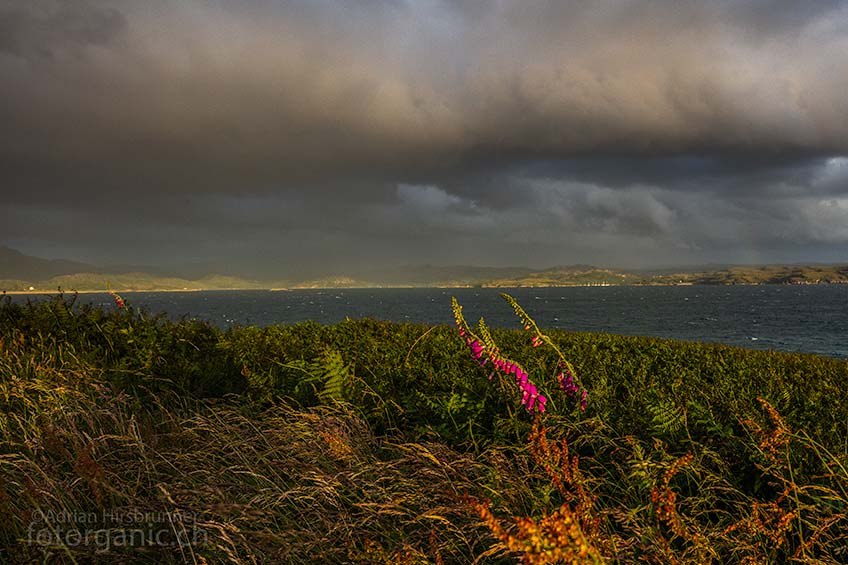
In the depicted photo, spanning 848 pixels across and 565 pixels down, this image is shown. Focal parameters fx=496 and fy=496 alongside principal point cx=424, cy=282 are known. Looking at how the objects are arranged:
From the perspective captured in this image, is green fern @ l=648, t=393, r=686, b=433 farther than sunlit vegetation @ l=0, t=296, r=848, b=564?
Yes

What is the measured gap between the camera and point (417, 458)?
12.9ft

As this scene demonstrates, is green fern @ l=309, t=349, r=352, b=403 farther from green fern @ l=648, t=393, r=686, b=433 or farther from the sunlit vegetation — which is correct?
green fern @ l=648, t=393, r=686, b=433

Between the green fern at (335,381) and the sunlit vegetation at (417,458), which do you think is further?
the green fern at (335,381)

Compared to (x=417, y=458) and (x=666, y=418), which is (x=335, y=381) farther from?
(x=666, y=418)

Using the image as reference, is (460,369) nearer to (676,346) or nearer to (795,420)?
(795,420)

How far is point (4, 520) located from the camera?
349cm

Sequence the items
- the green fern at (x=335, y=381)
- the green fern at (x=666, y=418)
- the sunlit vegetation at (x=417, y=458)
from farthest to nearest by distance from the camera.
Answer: the green fern at (x=335, y=381)
the green fern at (x=666, y=418)
the sunlit vegetation at (x=417, y=458)

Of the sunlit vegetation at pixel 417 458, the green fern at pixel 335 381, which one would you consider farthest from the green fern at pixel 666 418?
the green fern at pixel 335 381

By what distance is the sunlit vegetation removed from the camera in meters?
2.88

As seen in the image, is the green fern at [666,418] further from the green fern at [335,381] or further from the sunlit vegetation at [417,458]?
the green fern at [335,381]

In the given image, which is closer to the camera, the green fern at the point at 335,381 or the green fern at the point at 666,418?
the green fern at the point at 666,418

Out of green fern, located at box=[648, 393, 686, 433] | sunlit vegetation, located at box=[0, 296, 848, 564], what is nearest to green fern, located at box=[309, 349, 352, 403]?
sunlit vegetation, located at box=[0, 296, 848, 564]

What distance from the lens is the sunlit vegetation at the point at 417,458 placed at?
2881mm

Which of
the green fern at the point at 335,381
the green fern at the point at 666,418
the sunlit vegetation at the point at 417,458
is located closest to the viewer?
the sunlit vegetation at the point at 417,458
